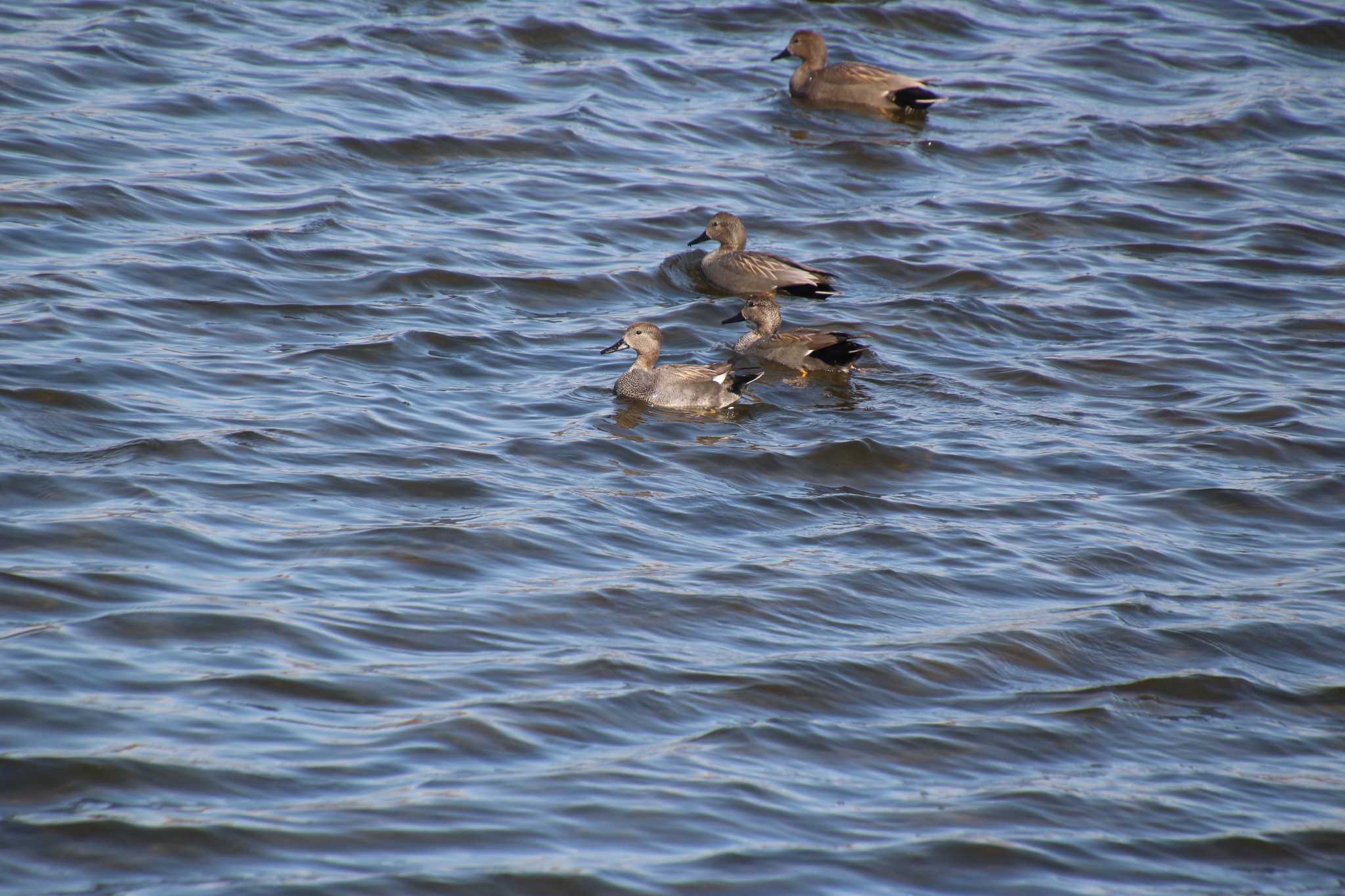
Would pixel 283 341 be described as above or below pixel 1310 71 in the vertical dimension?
below

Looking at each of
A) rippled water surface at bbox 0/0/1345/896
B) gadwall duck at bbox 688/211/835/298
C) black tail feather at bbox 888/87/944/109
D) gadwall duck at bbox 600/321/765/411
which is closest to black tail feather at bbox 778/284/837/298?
gadwall duck at bbox 688/211/835/298

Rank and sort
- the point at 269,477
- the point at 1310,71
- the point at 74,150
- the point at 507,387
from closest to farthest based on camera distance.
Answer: the point at 269,477
the point at 507,387
the point at 74,150
the point at 1310,71

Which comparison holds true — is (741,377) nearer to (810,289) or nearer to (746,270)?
(810,289)

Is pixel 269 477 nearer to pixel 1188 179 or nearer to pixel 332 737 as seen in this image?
pixel 332 737

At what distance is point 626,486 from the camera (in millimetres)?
8039

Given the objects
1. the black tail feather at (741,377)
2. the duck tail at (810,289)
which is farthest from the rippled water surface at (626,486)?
the black tail feather at (741,377)

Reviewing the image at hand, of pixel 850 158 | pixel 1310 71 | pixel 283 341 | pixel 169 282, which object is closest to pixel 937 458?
pixel 283 341

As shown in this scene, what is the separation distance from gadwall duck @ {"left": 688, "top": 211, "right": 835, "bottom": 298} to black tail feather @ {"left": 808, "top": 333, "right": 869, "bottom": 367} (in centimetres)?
118

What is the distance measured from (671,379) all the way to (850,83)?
7.11m

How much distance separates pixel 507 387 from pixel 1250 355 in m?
5.06

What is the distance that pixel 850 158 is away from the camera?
14.4 m

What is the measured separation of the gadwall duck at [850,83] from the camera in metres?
15.2

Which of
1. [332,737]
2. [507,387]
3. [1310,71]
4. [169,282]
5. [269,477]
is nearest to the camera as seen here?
[332,737]

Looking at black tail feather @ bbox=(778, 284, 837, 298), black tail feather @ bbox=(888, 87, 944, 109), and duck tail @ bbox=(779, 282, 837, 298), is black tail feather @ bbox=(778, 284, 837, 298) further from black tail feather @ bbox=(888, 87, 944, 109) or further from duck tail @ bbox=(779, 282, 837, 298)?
black tail feather @ bbox=(888, 87, 944, 109)
